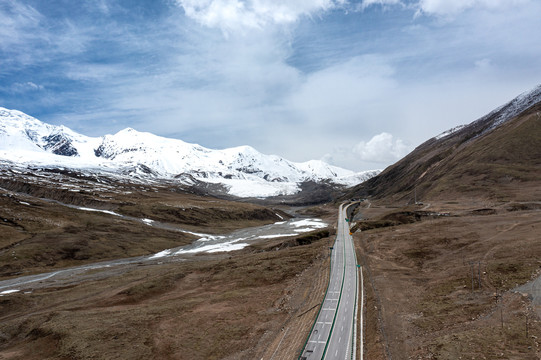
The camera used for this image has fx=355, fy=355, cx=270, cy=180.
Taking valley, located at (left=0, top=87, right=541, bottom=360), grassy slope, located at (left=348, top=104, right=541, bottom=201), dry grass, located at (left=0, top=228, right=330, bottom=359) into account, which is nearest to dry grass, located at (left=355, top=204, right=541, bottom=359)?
valley, located at (left=0, top=87, right=541, bottom=360)

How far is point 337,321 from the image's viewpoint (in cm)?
4922

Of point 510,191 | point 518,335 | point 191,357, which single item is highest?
point 510,191

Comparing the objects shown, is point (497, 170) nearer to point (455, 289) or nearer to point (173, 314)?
point (455, 289)

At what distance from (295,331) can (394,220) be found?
314 ft

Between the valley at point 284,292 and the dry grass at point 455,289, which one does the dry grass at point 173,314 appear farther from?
the dry grass at point 455,289

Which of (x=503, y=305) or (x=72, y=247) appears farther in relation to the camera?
(x=72, y=247)

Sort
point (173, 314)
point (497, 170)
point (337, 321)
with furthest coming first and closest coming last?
1. point (497, 170)
2. point (173, 314)
3. point (337, 321)

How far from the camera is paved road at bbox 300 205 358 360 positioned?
41031 mm

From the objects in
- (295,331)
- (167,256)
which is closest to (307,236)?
(167,256)

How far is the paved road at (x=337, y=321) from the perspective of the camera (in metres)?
41.0

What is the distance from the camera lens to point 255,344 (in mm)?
45688

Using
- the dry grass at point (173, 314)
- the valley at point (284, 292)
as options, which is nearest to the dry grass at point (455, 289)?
the valley at point (284, 292)

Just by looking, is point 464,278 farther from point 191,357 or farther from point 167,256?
point 167,256

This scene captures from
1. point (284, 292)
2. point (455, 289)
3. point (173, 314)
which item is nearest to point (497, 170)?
point (455, 289)
